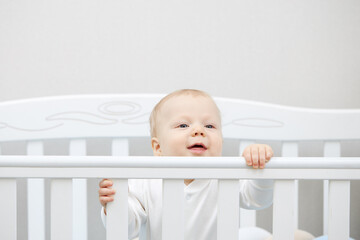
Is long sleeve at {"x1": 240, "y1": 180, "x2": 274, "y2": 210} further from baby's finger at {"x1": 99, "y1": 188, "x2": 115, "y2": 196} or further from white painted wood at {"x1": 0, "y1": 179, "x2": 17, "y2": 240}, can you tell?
white painted wood at {"x1": 0, "y1": 179, "x2": 17, "y2": 240}

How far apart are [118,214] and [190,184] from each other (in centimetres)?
24

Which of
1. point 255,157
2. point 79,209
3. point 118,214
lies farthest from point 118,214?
point 79,209

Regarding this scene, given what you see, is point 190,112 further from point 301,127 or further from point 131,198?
point 301,127

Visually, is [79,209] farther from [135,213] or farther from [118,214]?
[118,214]

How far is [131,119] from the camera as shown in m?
1.11

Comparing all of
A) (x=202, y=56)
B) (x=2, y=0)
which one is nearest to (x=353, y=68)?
(x=202, y=56)

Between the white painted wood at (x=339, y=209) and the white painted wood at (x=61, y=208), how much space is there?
40cm

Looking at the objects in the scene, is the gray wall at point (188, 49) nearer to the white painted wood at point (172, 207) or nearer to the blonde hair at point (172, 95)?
the blonde hair at point (172, 95)

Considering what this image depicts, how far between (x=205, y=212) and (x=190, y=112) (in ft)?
0.69

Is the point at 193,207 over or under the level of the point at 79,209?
over

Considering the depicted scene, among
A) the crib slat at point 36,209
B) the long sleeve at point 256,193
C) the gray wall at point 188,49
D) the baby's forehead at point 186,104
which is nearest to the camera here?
the long sleeve at point 256,193

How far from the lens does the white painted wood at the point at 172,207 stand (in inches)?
21.6

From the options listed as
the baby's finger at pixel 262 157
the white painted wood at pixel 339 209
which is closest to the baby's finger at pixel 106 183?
the baby's finger at pixel 262 157

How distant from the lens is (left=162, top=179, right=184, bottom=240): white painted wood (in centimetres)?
55
